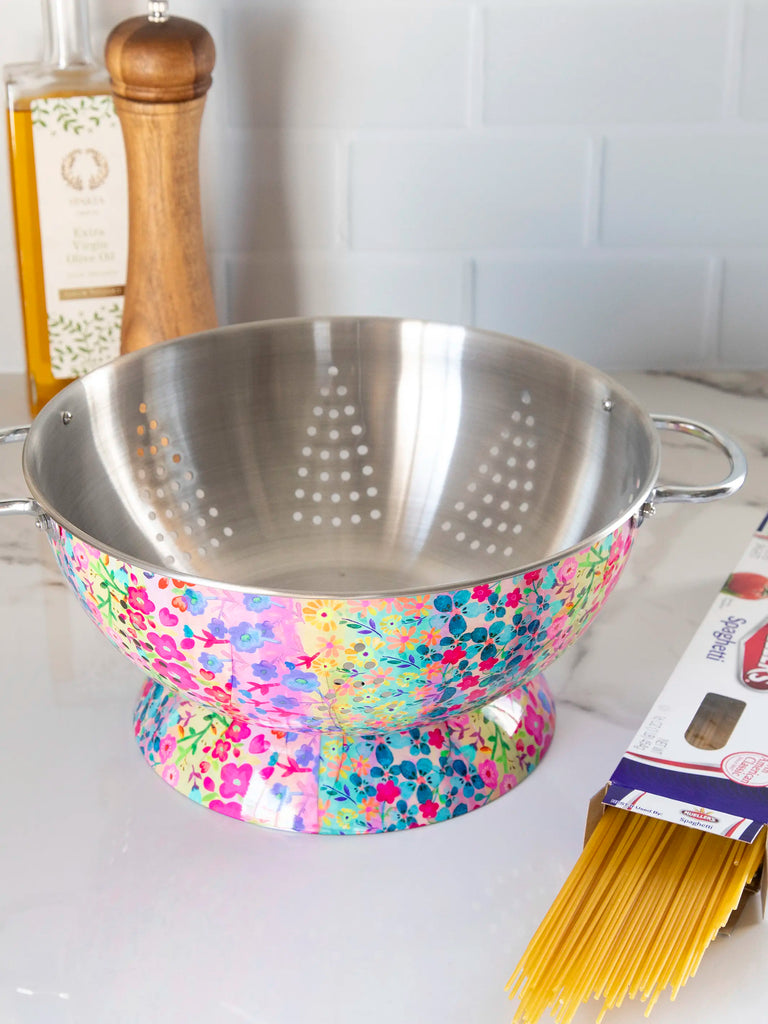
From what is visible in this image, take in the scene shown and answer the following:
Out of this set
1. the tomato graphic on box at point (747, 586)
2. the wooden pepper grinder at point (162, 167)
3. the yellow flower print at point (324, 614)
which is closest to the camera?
the yellow flower print at point (324, 614)

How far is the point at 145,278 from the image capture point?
94cm

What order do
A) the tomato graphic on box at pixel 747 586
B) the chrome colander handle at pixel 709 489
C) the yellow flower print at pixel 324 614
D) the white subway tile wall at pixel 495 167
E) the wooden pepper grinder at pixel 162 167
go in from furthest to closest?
1. the white subway tile wall at pixel 495 167
2. the wooden pepper grinder at pixel 162 167
3. the tomato graphic on box at pixel 747 586
4. the chrome colander handle at pixel 709 489
5. the yellow flower print at pixel 324 614

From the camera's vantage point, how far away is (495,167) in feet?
3.46

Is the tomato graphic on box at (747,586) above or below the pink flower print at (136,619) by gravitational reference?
below

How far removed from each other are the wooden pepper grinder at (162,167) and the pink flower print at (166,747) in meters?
0.38

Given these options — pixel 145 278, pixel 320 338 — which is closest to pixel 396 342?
pixel 320 338

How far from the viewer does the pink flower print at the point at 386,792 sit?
2.06ft

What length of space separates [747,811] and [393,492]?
1.18ft

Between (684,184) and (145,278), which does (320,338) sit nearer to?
(145,278)

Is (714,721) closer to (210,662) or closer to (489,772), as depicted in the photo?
(489,772)

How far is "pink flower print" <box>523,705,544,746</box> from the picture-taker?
680mm

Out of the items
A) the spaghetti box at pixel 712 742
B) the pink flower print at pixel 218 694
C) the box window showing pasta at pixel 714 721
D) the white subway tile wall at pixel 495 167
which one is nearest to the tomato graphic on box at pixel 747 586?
the spaghetti box at pixel 712 742

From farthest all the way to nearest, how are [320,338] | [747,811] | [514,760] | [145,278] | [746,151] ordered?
1. [746,151]
2. [145,278]
3. [320,338]
4. [514,760]
5. [747,811]

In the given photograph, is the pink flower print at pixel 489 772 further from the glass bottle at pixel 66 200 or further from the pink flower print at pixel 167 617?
the glass bottle at pixel 66 200
